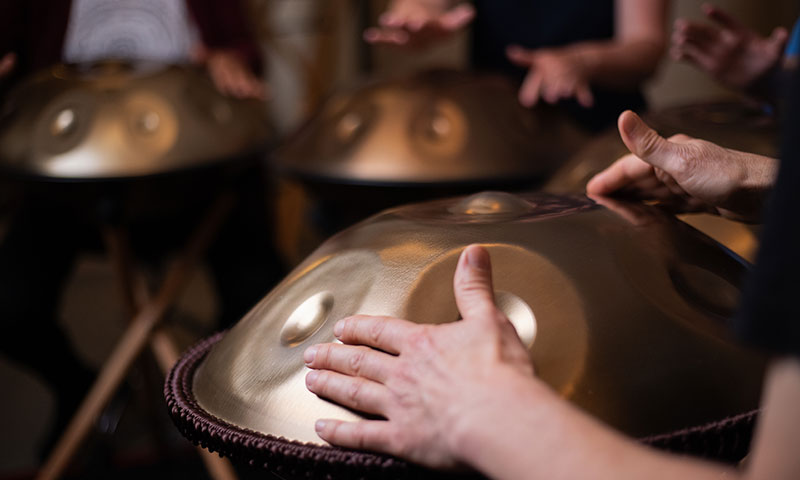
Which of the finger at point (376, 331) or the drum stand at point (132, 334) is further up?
the finger at point (376, 331)

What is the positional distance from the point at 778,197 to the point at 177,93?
129cm

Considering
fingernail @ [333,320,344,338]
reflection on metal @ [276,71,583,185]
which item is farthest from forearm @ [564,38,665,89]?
fingernail @ [333,320,344,338]

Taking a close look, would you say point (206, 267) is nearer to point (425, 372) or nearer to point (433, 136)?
point (433, 136)

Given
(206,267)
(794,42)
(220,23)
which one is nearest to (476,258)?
(794,42)

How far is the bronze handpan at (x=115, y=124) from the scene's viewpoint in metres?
1.38

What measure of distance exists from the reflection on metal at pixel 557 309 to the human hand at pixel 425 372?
0.07ft

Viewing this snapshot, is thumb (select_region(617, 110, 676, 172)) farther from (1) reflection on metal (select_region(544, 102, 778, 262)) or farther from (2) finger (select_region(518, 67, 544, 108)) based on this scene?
(2) finger (select_region(518, 67, 544, 108))

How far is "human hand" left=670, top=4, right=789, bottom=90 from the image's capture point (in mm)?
1229

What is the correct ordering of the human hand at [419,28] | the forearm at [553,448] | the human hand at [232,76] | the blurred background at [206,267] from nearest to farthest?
the forearm at [553,448], the human hand at [419,28], the human hand at [232,76], the blurred background at [206,267]

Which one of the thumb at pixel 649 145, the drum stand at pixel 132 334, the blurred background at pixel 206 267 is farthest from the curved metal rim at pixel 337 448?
the blurred background at pixel 206 267

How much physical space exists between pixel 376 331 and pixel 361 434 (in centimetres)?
8

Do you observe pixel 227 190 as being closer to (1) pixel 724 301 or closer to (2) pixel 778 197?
(1) pixel 724 301

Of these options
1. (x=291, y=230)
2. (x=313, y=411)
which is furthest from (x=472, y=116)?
(x=291, y=230)

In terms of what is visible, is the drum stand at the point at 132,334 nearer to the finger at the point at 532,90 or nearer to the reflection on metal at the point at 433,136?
the reflection on metal at the point at 433,136
